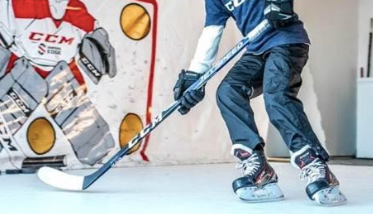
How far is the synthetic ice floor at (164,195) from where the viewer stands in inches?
64.5

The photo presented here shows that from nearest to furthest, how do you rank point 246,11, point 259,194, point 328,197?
1. point 328,197
2. point 259,194
3. point 246,11

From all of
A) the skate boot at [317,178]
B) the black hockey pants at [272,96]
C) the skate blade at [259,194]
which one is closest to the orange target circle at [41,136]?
the black hockey pants at [272,96]

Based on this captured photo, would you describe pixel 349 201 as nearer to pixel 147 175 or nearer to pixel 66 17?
pixel 147 175

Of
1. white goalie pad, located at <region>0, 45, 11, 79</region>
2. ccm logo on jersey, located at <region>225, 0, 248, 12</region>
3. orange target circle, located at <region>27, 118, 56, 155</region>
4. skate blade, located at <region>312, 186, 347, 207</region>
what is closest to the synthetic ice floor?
skate blade, located at <region>312, 186, 347, 207</region>

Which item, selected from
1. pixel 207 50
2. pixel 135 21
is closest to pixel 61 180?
pixel 207 50

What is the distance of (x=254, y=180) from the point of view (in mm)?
1775

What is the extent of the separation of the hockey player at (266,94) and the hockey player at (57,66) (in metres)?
1.04

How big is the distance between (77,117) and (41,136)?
0.64 ft

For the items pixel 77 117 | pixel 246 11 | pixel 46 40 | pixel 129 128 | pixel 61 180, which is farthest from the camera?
pixel 129 128

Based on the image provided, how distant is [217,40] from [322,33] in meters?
2.36

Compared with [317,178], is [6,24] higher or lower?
higher

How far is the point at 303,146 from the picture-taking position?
1693 millimetres

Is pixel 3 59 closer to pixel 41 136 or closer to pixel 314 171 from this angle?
pixel 41 136

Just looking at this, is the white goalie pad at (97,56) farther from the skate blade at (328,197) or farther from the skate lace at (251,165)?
the skate blade at (328,197)
